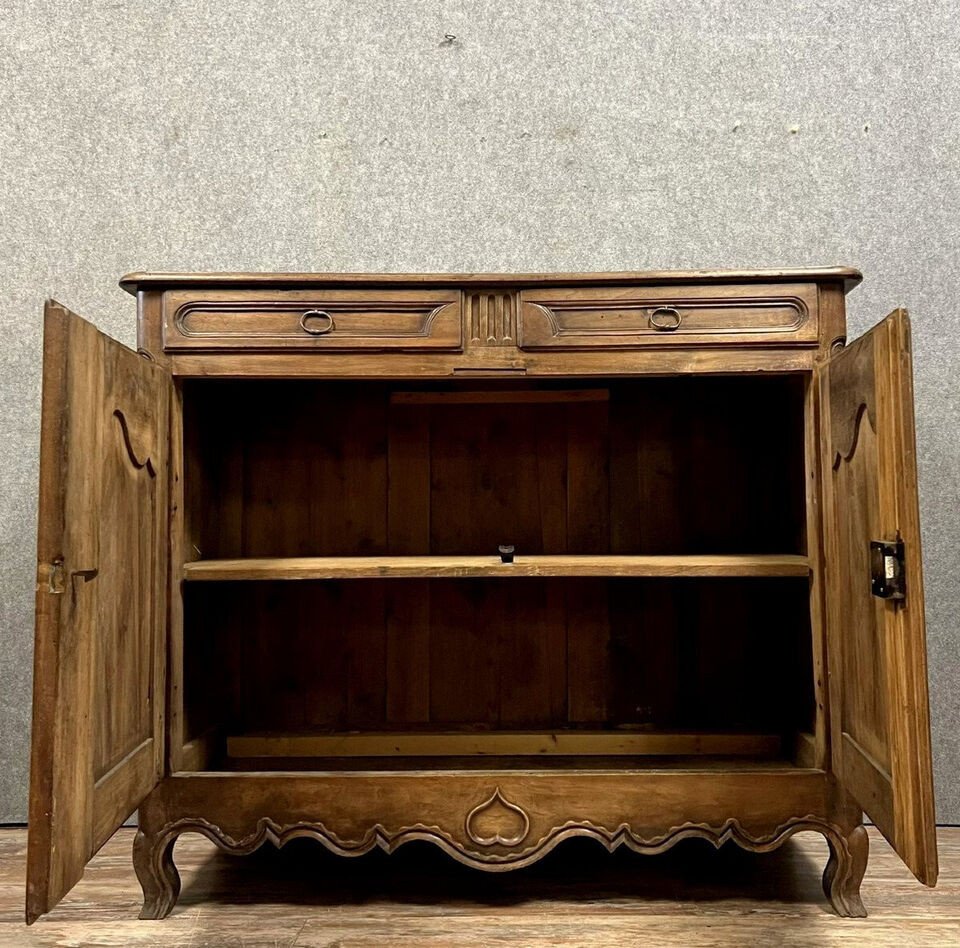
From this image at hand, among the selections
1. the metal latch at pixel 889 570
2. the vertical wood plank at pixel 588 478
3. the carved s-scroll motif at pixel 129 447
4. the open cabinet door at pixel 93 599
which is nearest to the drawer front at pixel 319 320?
the open cabinet door at pixel 93 599

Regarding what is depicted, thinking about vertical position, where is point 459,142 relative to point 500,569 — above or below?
above

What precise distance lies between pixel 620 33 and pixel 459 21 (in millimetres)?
383

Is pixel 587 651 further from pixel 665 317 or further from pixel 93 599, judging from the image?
pixel 93 599

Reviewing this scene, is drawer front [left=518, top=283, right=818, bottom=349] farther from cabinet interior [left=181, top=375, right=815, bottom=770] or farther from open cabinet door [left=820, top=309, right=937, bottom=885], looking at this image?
cabinet interior [left=181, top=375, right=815, bottom=770]

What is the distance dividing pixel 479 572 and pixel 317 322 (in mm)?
541

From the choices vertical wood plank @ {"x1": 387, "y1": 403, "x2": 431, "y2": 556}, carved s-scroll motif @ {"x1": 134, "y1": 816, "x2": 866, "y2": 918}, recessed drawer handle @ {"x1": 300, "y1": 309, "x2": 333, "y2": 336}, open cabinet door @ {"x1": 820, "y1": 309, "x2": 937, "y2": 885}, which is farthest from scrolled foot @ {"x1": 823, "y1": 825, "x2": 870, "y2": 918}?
recessed drawer handle @ {"x1": 300, "y1": 309, "x2": 333, "y2": 336}

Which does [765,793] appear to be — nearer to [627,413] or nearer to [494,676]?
[494,676]

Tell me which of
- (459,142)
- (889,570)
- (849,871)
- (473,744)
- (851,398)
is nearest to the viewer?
(889,570)

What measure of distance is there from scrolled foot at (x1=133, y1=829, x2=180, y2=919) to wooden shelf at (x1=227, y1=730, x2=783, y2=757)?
0.33 metres

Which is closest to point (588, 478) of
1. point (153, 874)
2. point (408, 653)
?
point (408, 653)

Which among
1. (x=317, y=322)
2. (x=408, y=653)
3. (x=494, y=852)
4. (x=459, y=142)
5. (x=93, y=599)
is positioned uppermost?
(x=459, y=142)

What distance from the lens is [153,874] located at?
146 centimetres

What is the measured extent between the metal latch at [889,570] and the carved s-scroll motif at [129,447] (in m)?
1.11

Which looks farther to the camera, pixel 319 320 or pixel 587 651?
pixel 587 651
